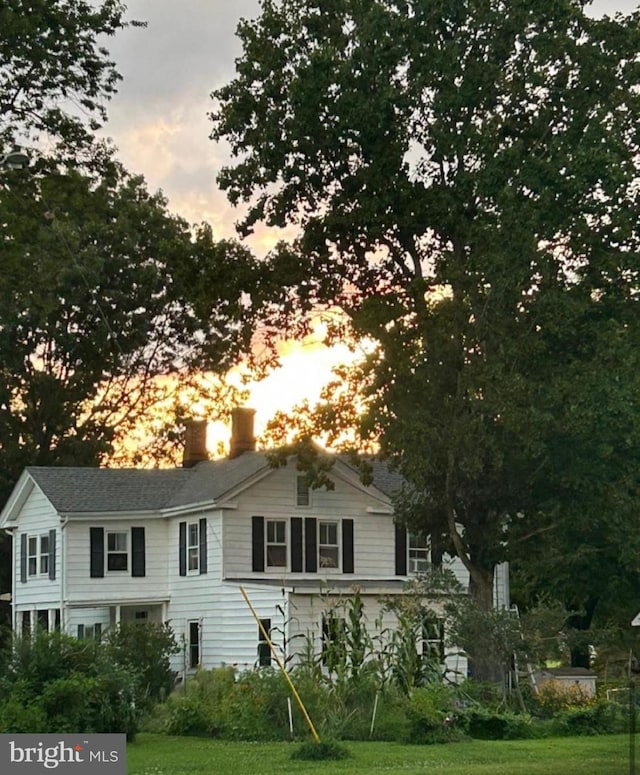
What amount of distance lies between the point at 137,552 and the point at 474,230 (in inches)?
690

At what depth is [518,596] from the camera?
61.2m

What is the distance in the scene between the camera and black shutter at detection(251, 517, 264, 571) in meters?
43.8

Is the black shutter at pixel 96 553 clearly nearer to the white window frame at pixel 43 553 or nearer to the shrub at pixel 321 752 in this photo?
the white window frame at pixel 43 553

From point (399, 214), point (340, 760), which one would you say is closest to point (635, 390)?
point (399, 214)

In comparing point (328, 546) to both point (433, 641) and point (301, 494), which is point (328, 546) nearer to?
point (301, 494)

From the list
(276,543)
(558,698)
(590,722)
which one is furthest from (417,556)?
(590,722)

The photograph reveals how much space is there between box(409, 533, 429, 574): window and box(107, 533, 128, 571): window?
352 inches

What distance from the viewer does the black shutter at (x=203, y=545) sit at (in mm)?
44469

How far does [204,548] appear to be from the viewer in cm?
4472

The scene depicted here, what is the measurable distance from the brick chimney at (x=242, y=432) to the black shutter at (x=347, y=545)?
564cm

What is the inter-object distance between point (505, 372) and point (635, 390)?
2.98 metres

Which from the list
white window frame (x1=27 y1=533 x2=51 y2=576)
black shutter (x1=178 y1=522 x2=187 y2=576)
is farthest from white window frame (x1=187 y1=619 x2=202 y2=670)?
white window frame (x1=27 y1=533 x2=51 y2=576)

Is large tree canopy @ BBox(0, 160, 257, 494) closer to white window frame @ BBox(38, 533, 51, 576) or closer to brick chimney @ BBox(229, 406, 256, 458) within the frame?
brick chimney @ BBox(229, 406, 256, 458)

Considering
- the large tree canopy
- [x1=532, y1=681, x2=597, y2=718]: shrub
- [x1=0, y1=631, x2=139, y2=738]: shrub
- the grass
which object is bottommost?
[x1=532, y1=681, x2=597, y2=718]: shrub
